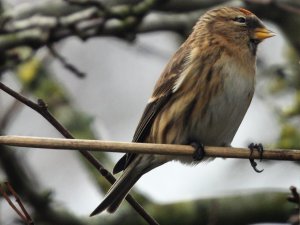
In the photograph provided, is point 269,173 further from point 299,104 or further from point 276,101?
point 299,104

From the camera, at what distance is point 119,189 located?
15.8 ft

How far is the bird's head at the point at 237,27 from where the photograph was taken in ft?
16.8

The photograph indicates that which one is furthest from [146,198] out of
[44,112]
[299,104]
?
[44,112]

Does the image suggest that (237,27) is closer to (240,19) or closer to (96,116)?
(240,19)

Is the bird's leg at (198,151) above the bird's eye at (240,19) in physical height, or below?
below

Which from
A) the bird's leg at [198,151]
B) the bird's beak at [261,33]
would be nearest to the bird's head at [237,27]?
the bird's beak at [261,33]

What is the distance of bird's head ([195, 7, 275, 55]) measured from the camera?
5.13 m

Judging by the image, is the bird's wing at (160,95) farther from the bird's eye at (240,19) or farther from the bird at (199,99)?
the bird's eye at (240,19)

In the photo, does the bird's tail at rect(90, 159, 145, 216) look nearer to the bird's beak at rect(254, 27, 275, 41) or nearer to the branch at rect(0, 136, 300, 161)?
the branch at rect(0, 136, 300, 161)

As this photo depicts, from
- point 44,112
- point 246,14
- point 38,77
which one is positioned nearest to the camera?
point 44,112

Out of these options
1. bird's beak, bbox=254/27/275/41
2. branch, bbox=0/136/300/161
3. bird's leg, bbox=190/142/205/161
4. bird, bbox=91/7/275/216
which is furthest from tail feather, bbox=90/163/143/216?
bird's beak, bbox=254/27/275/41

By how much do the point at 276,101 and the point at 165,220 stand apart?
5.54 feet

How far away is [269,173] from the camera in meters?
8.38

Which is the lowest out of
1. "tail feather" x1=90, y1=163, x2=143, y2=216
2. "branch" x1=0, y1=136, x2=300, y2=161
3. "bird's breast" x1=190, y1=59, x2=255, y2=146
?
"branch" x1=0, y1=136, x2=300, y2=161
